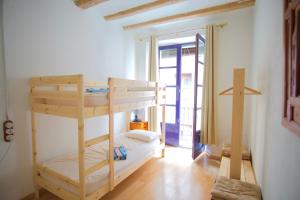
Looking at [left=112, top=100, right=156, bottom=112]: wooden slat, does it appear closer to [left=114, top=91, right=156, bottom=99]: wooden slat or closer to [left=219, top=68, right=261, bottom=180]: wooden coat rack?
[left=114, top=91, right=156, bottom=99]: wooden slat

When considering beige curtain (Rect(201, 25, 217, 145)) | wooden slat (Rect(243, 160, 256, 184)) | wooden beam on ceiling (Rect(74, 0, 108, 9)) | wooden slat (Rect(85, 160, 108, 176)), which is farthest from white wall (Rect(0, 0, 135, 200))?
wooden slat (Rect(243, 160, 256, 184))

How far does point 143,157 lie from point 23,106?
5.54 feet

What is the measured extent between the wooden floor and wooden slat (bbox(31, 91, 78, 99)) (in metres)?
1.25

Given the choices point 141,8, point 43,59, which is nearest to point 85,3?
point 141,8

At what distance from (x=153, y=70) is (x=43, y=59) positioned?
2187mm

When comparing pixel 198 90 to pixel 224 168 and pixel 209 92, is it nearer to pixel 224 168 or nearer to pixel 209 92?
pixel 209 92

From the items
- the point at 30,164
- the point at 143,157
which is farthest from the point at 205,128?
the point at 30,164

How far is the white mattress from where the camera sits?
5.47ft

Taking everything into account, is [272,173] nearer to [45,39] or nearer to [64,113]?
[64,113]

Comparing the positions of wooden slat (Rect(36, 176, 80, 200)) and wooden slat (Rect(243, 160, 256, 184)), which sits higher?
wooden slat (Rect(243, 160, 256, 184))

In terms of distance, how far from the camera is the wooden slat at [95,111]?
1.55m

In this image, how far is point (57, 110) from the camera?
170 cm

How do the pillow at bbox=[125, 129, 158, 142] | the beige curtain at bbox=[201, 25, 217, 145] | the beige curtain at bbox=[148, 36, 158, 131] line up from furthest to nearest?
the beige curtain at bbox=[148, 36, 158, 131] < the beige curtain at bbox=[201, 25, 217, 145] < the pillow at bbox=[125, 129, 158, 142]

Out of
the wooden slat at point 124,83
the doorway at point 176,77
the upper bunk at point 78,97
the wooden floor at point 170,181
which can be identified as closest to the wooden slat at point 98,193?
the wooden floor at point 170,181
